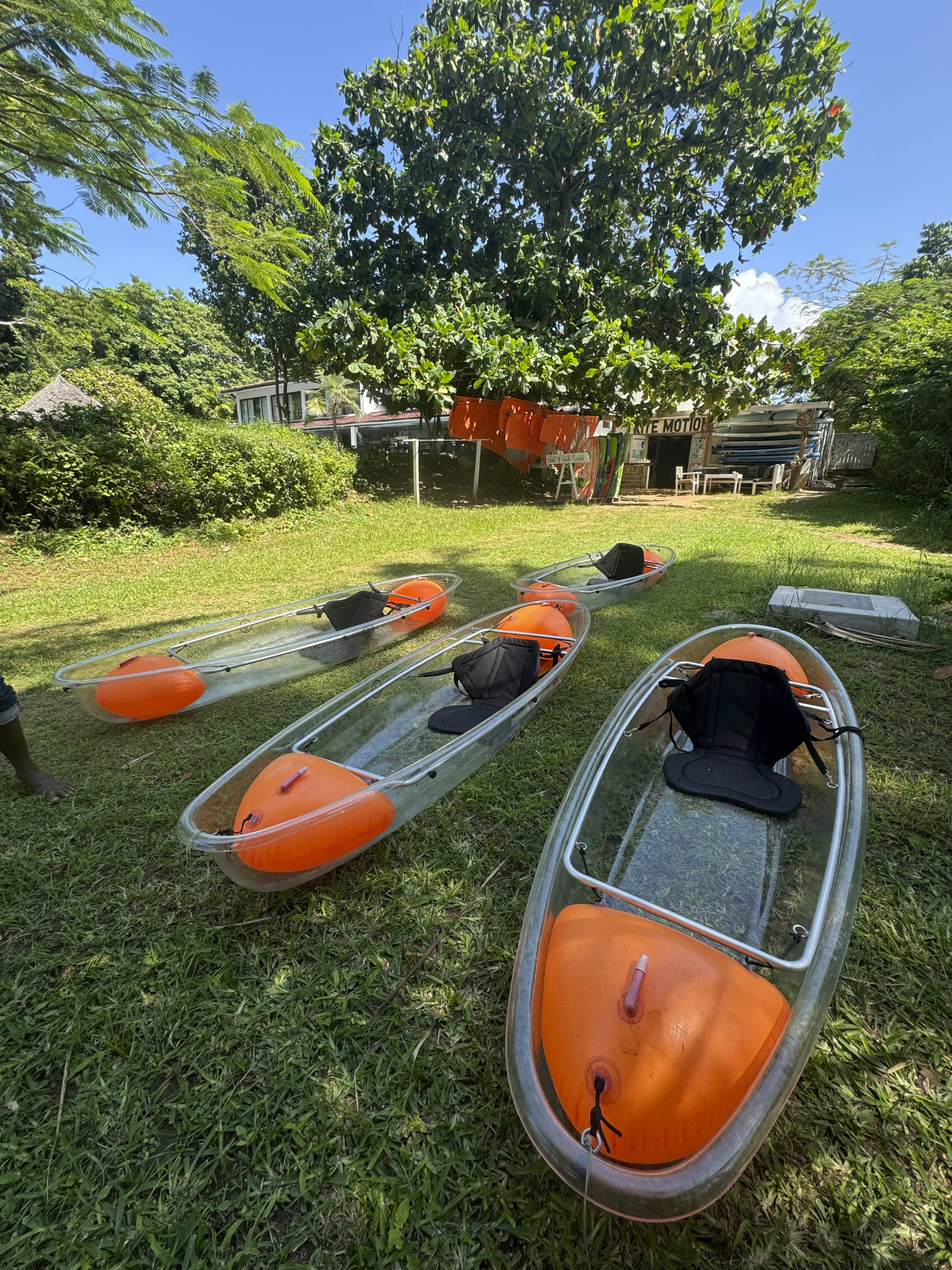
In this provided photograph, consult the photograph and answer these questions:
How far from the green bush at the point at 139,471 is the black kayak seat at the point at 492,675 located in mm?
7200

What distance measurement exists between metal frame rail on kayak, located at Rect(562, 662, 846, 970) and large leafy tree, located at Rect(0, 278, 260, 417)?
19.9m

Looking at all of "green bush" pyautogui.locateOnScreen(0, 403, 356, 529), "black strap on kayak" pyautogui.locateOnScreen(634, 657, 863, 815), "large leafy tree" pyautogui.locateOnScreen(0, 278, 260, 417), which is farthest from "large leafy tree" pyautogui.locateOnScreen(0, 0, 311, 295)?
"large leafy tree" pyautogui.locateOnScreen(0, 278, 260, 417)

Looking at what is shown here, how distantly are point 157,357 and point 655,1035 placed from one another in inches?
1294

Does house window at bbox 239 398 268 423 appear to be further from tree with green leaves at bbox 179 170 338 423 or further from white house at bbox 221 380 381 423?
tree with green leaves at bbox 179 170 338 423

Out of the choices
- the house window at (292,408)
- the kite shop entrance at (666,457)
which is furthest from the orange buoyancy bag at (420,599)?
the house window at (292,408)

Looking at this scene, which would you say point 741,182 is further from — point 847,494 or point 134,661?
point 134,661

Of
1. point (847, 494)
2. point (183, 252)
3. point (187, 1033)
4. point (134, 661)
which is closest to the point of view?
point (187, 1033)

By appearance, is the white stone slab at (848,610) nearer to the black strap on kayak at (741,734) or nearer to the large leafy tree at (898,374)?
the black strap on kayak at (741,734)

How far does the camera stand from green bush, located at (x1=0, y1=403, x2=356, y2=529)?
24.2 ft

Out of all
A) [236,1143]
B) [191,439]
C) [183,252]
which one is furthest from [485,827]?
[183,252]

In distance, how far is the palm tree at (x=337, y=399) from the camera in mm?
22234

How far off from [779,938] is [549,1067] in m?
1.04

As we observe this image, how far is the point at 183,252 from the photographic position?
1914cm

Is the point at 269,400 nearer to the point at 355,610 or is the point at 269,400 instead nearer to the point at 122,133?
the point at 122,133
